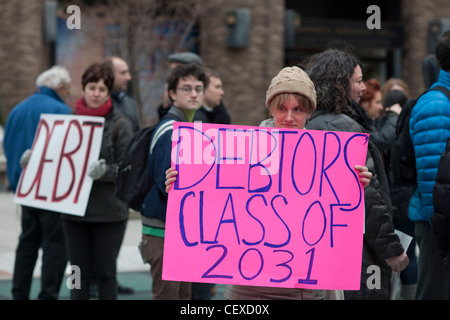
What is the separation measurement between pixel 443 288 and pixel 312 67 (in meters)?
1.64

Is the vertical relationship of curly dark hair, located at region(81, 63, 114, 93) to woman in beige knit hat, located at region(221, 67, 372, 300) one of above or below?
above

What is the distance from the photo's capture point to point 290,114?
144 inches

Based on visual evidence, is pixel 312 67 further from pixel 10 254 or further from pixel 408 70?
pixel 408 70

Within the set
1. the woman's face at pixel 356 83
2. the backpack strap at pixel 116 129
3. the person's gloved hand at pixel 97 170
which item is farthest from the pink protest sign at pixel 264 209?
the backpack strap at pixel 116 129

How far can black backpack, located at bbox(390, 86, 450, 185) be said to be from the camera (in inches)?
199

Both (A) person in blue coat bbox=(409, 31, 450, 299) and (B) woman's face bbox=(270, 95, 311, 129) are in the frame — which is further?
(A) person in blue coat bbox=(409, 31, 450, 299)

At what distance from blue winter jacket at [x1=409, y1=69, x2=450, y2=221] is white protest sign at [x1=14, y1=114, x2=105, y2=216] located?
2.17 m

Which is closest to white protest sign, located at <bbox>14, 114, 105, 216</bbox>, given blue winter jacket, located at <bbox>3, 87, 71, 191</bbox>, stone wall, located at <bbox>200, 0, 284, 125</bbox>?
blue winter jacket, located at <bbox>3, 87, 71, 191</bbox>

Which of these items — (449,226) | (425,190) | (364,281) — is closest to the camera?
(449,226)

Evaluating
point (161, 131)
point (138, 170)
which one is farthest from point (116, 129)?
point (161, 131)

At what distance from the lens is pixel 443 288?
197 inches

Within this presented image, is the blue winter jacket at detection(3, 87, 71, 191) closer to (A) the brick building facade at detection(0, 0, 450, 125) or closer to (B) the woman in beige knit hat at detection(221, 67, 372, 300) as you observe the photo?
(B) the woman in beige knit hat at detection(221, 67, 372, 300)

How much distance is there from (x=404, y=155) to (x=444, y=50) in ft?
2.39
